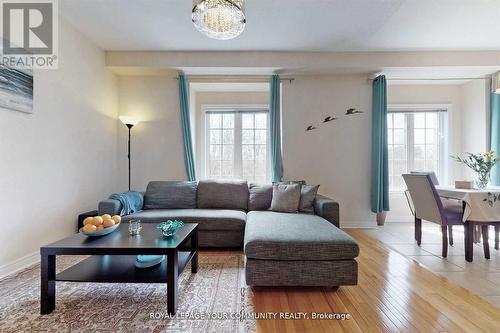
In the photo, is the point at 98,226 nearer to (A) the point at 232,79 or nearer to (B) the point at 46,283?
(B) the point at 46,283

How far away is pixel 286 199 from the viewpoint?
10.9ft

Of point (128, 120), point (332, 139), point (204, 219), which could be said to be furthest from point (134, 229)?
point (332, 139)

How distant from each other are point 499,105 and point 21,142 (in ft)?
20.8

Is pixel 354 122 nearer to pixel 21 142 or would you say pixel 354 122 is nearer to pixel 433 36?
pixel 433 36

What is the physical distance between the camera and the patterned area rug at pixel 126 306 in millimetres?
1584

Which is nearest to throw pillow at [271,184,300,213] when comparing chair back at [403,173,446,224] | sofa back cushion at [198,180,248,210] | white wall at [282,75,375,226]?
sofa back cushion at [198,180,248,210]

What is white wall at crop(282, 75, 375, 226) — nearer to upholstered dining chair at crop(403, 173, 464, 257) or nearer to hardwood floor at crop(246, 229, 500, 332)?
upholstered dining chair at crop(403, 173, 464, 257)

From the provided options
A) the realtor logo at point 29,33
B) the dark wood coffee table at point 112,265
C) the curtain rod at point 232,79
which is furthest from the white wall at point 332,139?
the realtor logo at point 29,33

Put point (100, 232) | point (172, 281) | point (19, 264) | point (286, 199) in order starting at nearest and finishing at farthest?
point (172, 281) < point (100, 232) < point (19, 264) < point (286, 199)

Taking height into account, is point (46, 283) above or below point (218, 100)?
below

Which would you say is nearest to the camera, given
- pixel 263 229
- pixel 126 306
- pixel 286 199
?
pixel 126 306

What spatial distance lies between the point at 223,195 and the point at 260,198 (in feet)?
1.72

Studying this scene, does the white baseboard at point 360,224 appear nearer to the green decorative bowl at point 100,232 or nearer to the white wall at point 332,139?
the white wall at point 332,139

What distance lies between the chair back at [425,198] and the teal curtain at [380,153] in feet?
2.76
